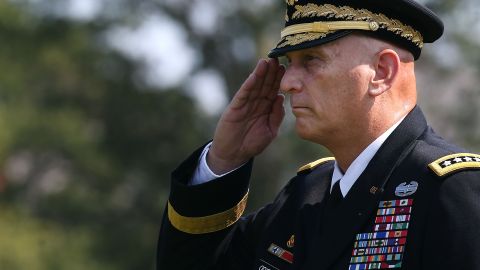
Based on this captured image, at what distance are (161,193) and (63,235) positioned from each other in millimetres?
3512

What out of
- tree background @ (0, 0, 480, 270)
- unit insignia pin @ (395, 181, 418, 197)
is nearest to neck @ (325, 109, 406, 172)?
unit insignia pin @ (395, 181, 418, 197)

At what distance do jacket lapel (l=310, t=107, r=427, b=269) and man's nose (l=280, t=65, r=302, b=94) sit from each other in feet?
1.15

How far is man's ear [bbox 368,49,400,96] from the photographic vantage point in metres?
4.39

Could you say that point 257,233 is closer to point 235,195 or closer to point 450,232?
point 235,195

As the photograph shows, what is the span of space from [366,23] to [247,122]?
72cm

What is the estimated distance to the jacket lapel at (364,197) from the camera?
4.33m

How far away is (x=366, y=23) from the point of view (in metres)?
4.41

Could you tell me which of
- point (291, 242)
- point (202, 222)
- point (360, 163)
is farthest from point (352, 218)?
point (202, 222)

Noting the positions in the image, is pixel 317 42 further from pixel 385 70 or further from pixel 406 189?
pixel 406 189

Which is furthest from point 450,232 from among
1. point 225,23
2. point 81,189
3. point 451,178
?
point 81,189

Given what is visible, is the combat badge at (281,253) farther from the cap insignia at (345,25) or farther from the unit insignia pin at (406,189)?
the cap insignia at (345,25)

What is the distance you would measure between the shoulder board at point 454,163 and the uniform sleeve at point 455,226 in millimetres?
21

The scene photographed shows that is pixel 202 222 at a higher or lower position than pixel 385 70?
lower

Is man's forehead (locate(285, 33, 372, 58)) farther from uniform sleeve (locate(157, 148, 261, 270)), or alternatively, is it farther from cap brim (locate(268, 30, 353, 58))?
uniform sleeve (locate(157, 148, 261, 270))
